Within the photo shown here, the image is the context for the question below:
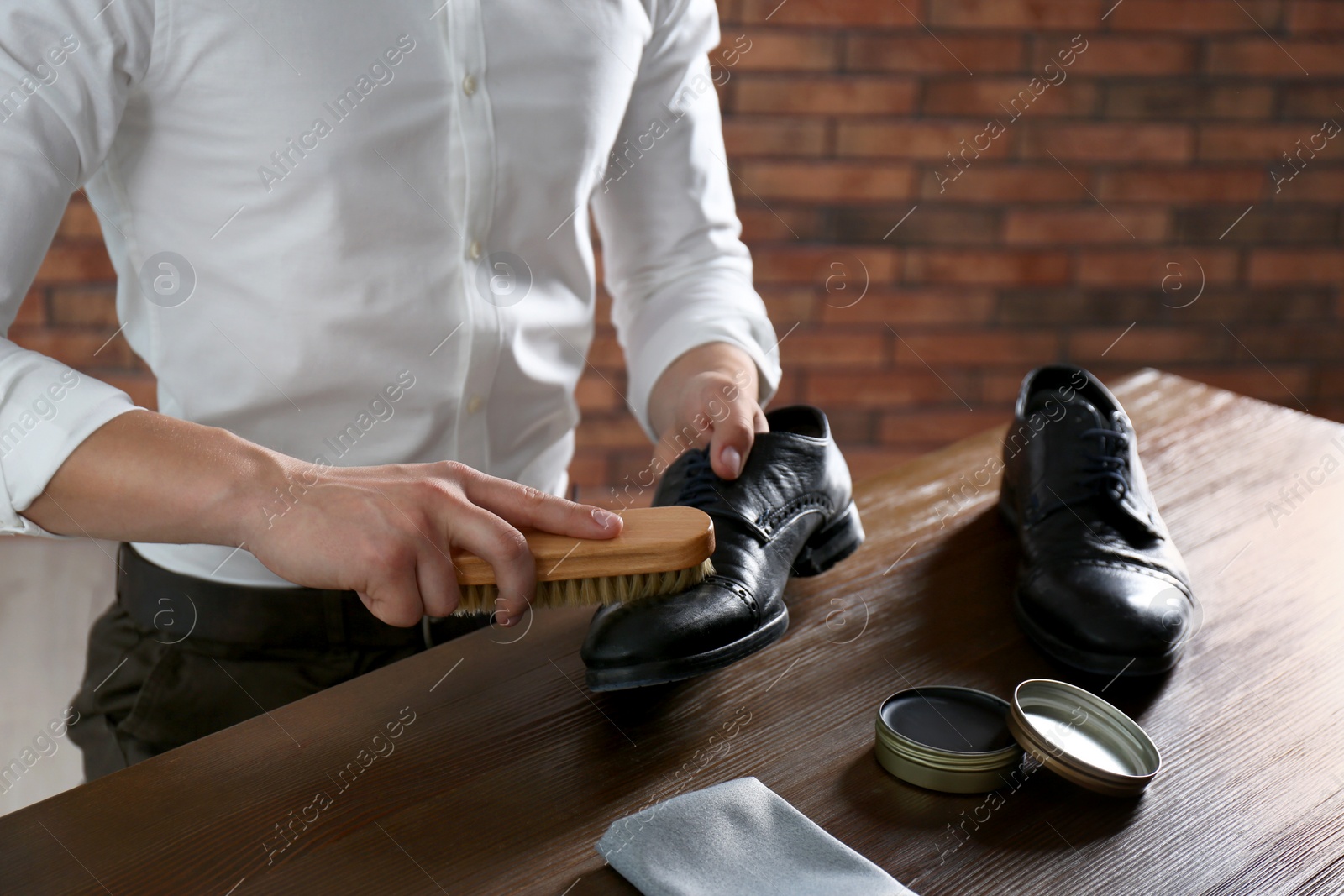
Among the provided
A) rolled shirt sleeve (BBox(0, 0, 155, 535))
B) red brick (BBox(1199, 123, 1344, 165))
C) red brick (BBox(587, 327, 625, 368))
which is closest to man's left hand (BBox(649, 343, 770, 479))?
rolled shirt sleeve (BBox(0, 0, 155, 535))

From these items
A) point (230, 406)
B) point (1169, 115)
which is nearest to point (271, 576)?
point (230, 406)

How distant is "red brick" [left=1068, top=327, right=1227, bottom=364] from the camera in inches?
90.4

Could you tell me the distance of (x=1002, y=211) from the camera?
218 centimetres

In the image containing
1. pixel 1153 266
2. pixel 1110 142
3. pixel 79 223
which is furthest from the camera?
pixel 1153 266

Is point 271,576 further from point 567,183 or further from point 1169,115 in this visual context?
point 1169,115

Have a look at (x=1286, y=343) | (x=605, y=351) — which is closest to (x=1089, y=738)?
(x=605, y=351)

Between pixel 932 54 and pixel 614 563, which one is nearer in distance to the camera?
pixel 614 563

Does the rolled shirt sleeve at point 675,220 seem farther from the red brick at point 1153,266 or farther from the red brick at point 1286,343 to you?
the red brick at point 1286,343

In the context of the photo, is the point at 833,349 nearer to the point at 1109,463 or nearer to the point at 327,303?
the point at 1109,463

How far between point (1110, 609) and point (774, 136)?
150 centimetres

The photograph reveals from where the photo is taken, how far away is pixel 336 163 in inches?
31.6

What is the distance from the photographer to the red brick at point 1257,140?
7.08 ft

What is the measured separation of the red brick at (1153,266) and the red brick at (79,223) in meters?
1.90

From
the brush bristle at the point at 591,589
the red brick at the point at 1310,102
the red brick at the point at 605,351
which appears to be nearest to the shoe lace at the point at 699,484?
the brush bristle at the point at 591,589
